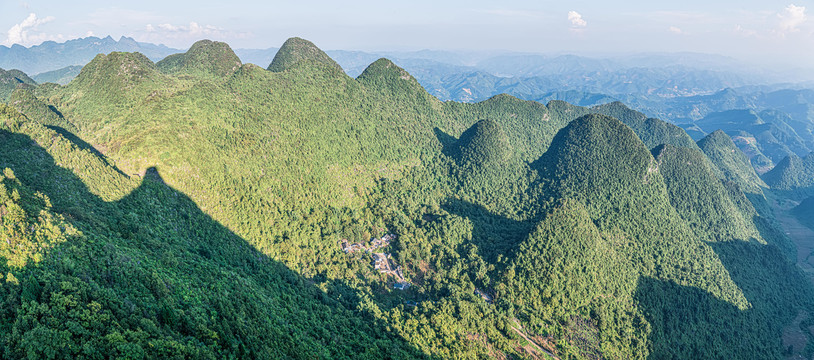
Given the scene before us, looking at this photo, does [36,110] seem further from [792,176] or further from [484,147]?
[792,176]

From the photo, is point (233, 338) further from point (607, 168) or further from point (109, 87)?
point (607, 168)

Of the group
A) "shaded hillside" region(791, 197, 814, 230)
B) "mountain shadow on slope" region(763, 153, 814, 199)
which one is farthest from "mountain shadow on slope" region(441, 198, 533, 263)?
"mountain shadow on slope" region(763, 153, 814, 199)

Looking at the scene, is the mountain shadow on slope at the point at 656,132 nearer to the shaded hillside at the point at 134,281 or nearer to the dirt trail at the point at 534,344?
the dirt trail at the point at 534,344

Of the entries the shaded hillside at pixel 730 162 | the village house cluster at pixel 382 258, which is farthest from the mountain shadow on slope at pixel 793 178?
the village house cluster at pixel 382 258

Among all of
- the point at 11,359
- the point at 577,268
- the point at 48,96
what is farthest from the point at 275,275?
the point at 48,96

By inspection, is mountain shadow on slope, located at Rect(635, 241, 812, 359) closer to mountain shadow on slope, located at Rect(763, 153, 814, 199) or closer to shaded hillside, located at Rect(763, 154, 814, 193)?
mountain shadow on slope, located at Rect(763, 153, 814, 199)

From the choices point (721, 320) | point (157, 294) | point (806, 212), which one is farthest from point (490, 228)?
point (806, 212)
